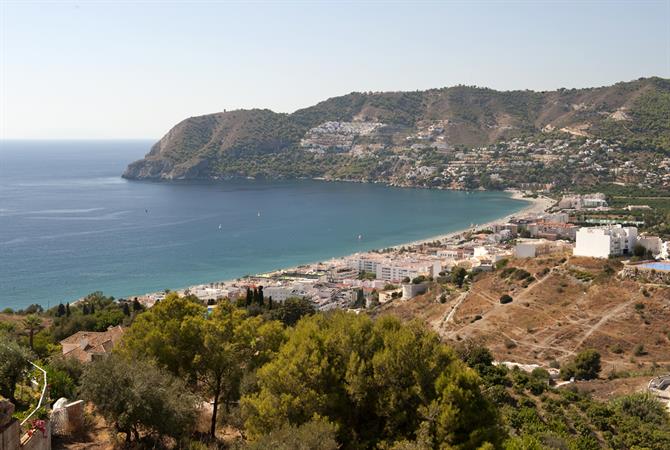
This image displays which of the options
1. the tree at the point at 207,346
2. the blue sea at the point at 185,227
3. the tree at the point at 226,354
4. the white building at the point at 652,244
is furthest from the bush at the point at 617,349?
the blue sea at the point at 185,227

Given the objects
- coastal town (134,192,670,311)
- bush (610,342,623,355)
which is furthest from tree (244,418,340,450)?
coastal town (134,192,670,311)

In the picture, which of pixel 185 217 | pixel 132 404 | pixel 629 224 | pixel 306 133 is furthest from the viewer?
pixel 306 133

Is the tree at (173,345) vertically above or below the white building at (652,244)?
above

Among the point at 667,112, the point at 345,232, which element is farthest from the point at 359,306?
the point at 667,112

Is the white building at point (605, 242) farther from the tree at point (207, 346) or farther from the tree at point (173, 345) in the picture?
the tree at point (173, 345)

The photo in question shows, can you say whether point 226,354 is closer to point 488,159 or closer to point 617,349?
point 617,349

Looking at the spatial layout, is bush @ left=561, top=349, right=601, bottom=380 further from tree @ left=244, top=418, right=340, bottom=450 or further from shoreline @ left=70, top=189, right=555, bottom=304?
shoreline @ left=70, top=189, right=555, bottom=304

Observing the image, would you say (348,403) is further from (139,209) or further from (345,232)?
(139,209)

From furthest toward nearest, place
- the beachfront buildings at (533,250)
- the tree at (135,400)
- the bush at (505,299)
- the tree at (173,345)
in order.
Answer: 1. the beachfront buildings at (533,250)
2. the bush at (505,299)
3. the tree at (173,345)
4. the tree at (135,400)
